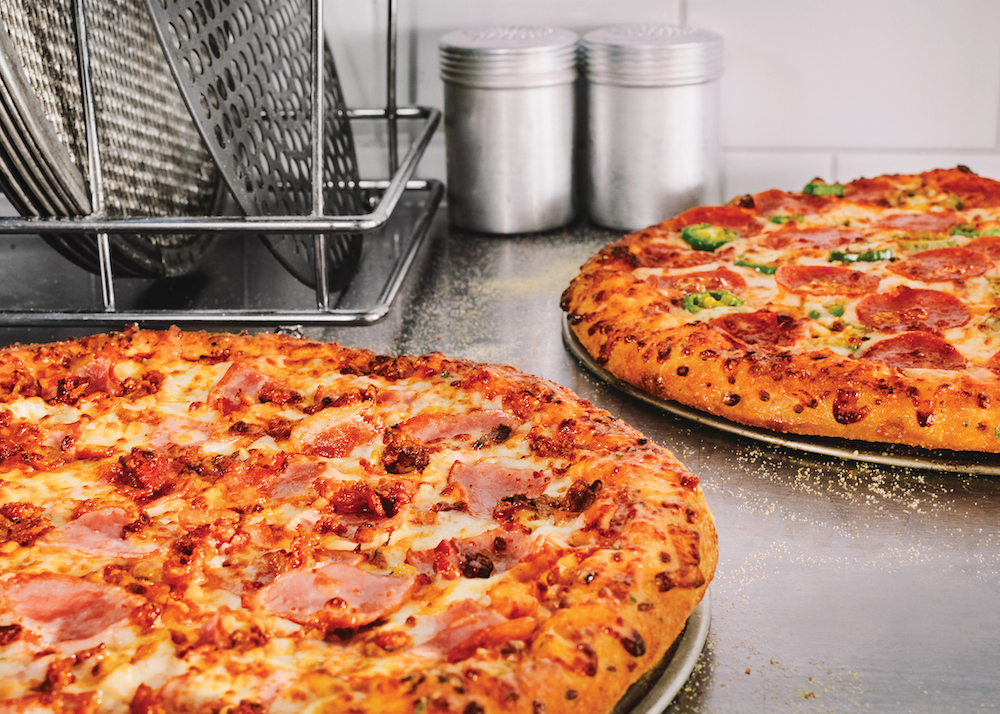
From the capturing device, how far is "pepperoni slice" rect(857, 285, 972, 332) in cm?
147

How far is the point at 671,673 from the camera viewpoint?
34.3 inches

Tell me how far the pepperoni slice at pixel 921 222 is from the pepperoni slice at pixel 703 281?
0.43m

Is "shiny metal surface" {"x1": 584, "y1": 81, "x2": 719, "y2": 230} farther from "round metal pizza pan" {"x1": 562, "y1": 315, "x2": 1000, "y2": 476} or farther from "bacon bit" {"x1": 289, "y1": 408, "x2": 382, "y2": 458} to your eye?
"bacon bit" {"x1": 289, "y1": 408, "x2": 382, "y2": 458}

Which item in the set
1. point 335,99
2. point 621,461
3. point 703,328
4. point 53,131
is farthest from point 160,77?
point 621,461

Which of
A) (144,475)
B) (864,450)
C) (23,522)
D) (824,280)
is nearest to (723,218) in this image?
(824,280)

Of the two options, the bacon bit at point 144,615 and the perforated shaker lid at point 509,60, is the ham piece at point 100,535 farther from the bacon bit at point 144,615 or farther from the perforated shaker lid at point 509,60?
the perforated shaker lid at point 509,60

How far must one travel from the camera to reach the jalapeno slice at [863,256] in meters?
1.71

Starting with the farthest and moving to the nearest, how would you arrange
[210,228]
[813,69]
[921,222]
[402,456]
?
1. [813,69]
2. [921,222]
3. [210,228]
4. [402,456]

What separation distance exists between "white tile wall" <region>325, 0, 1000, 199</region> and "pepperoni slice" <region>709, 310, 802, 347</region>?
1.02m

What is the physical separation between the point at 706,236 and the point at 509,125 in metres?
0.54

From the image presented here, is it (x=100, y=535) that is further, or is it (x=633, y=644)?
(x=100, y=535)

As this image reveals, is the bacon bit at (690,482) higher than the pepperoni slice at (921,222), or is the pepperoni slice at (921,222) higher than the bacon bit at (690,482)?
the pepperoni slice at (921,222)

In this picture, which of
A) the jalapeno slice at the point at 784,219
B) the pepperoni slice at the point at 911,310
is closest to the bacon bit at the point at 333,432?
the pepperoni slice at the point at 911,310

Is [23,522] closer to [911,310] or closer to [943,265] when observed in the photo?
[911,310]
